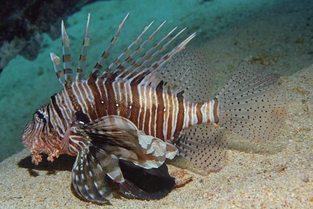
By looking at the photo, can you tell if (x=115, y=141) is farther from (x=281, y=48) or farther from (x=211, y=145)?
(x=281, y=48)

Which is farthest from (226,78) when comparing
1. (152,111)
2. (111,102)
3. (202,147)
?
(111,102)

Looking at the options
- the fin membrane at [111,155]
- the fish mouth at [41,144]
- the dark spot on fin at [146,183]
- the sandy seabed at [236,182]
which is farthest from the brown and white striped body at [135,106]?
the sandy seabed at [236,182]

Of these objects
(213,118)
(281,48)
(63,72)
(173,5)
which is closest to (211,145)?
(213,118)

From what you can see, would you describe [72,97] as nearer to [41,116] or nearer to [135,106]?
[41,116]

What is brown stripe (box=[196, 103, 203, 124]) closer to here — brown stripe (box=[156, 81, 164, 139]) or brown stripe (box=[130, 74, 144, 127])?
brown stripe (box=[156, 81, 164, 139])

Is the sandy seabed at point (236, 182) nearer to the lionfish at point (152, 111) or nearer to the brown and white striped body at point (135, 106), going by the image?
the lionfish at point (152, 111)

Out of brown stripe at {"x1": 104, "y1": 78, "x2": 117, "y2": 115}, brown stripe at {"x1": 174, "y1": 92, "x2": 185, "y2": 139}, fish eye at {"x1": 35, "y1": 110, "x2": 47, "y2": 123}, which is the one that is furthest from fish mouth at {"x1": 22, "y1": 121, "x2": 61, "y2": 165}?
brown stripe at {"x1": 174, "y1": 92, "x2": 185, "y2": 139}
